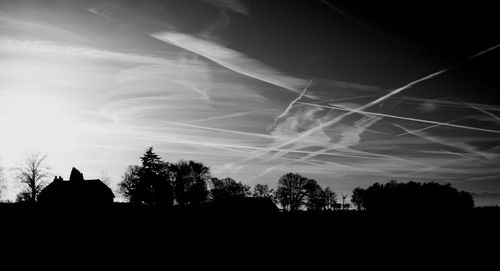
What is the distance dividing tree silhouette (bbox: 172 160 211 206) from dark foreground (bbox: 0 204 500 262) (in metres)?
58.0

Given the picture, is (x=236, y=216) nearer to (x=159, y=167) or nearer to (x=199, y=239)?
(x=199, y=239)

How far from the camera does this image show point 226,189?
320 ft

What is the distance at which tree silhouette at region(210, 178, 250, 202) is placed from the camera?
92.8m

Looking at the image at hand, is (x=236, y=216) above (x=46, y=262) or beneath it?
above

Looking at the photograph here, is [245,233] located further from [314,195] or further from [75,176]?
[314,195]

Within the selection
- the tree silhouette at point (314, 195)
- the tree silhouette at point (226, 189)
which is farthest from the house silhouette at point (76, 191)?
the tree silhouette at point (314, 195)

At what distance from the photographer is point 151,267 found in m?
18.4

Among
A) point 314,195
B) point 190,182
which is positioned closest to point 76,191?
point 190,182

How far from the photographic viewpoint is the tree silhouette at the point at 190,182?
80000 mm

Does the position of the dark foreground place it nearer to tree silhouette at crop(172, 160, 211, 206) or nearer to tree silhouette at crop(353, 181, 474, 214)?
tree silhouette at crop(353, 181, 474, 214)

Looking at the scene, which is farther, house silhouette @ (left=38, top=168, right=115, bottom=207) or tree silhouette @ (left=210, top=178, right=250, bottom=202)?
tree silhouette @ (left=210, top=178, right=250, bottom=202)

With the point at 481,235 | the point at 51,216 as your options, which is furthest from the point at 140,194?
the point at 481,235

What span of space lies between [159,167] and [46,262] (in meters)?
57.3

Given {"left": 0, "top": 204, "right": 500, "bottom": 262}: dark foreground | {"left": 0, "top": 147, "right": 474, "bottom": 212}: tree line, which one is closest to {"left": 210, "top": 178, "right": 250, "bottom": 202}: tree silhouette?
{"left": 0, "top": 147, "right": 474, "bottom": 212}: tree line
